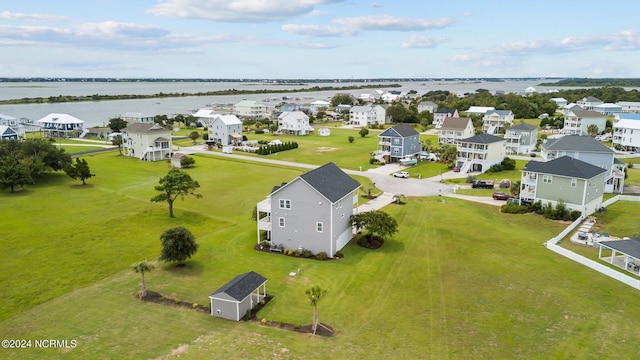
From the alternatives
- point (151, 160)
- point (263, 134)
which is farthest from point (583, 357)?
point (263, 134)

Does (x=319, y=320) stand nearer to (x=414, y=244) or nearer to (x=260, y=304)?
(x=260, y=304)

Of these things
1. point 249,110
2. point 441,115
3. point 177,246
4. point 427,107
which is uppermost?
point 427,107

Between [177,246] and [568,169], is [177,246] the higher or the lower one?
the lower one

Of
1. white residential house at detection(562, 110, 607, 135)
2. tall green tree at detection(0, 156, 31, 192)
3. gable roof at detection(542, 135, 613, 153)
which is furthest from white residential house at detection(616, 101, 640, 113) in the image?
tall green tree at detection(0, 156, 31, 192)

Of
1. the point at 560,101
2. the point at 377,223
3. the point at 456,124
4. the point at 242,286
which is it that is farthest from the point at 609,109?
the point at 242,286

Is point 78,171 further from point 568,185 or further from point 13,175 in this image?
point 568,185
